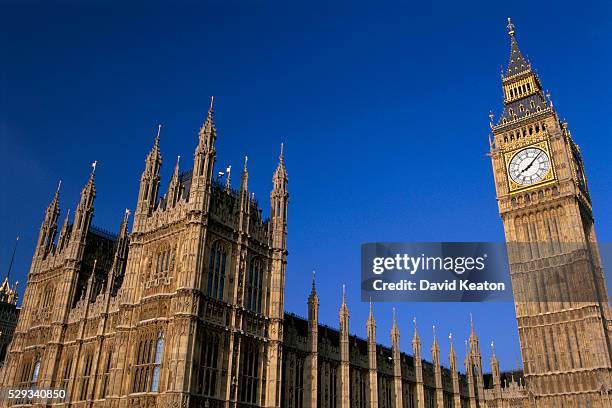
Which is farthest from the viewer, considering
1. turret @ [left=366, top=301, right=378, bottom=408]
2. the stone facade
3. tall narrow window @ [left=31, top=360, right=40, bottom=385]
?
the stone facade

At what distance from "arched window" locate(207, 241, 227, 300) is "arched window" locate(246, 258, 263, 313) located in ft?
9.21

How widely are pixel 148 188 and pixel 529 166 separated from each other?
5804 cm

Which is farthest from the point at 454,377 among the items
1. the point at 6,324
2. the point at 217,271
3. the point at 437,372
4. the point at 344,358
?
the point at 6,324

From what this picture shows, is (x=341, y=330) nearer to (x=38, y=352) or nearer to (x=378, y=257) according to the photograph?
(x=378, y=257)

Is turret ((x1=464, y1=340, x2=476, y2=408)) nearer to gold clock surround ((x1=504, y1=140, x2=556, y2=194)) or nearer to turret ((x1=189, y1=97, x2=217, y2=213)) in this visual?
gold clock surround ((x1=504, y1=140, x2=556, y2=194))

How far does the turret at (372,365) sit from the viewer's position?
54.8 metres

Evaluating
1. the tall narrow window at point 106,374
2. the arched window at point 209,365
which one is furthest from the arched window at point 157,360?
the tall narrow window at point 106,374

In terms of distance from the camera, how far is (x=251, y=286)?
4428cm

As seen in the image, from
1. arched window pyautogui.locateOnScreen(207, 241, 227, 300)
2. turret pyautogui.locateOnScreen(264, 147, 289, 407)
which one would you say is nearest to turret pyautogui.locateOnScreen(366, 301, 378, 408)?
turret pyautogui.locateOnScreen(264, 147, 289, 407)

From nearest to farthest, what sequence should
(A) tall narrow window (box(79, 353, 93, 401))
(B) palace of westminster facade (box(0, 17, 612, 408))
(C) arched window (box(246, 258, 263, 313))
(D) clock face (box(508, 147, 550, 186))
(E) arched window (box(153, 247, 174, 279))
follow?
(B) palace of westminster facade (box(0, 17, 612, 408)) < (E) arched window (box(153, 247, 174, 279)) < (C) arched window (box(246, 258, 263, 313)) < (A) tall narrow window (box(79, 353, 93, 401)) < (D) clock face (box(508, 147, 550, 186))

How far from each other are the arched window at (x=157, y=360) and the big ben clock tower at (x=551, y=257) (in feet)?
173

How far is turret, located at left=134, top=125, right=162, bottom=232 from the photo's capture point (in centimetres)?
4628

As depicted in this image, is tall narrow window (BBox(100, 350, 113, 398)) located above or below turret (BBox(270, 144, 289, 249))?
below

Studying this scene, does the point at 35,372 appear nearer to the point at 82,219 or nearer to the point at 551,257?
the point at 82,219
